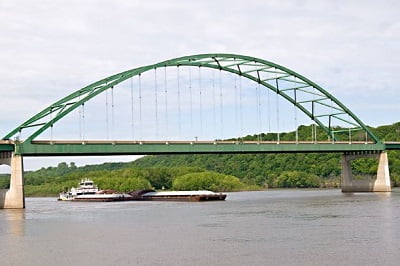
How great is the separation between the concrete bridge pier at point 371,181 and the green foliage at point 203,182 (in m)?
37.7

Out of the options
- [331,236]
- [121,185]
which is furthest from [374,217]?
[121,185]

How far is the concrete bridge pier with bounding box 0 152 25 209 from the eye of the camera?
72.2m

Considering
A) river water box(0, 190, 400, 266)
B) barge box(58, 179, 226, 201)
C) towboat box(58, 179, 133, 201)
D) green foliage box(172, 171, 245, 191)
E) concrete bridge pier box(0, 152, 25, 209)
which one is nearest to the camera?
river water box(0, 190, 400, 266)

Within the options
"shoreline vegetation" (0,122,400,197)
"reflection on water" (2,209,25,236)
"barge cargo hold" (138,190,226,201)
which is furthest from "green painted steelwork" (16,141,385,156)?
"shoreline vegetation" (0,122,400,197)

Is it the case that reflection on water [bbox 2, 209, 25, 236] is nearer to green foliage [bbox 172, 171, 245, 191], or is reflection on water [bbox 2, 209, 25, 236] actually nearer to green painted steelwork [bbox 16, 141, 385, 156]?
green painted steelwork [bbox 16, 141, 385, 156]

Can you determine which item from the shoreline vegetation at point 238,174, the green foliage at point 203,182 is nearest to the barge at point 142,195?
the shoreline vegetation at point 238,174

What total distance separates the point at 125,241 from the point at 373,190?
74.8m

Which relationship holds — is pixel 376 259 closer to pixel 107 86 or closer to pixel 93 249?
pixel 93 249

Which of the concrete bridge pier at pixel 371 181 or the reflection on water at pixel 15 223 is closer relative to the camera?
the reflection on water at pixel 15 223

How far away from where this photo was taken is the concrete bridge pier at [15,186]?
72188mm

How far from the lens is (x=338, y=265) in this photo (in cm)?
2941

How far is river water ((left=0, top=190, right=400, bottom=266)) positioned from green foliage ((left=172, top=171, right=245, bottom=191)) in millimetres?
83580

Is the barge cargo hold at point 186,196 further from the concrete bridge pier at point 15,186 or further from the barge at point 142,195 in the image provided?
the concrete bridge pier at point 15,186

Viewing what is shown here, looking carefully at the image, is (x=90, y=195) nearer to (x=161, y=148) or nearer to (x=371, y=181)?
(x=161, y=148)
